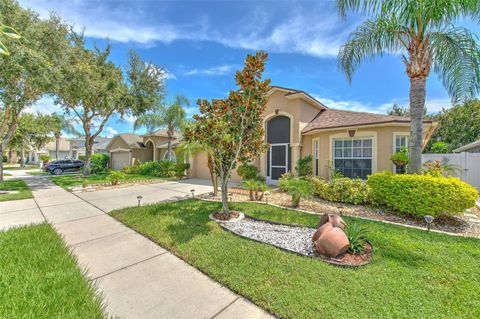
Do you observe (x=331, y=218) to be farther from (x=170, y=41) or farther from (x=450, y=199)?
(x=170, y=41)

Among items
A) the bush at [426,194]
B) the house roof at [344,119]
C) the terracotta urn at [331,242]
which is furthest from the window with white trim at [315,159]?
the terracotta urn at [331,242]

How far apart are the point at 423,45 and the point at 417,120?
2387mm

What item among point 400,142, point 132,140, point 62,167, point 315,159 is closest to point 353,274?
point 400,142

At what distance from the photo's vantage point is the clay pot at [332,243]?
12.8 feet

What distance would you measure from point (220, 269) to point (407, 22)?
27.7ft

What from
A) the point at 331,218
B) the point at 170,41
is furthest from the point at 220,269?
the point at 170,41

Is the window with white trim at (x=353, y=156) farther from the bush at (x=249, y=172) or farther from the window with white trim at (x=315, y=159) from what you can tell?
the bush at (x=249, y=172)

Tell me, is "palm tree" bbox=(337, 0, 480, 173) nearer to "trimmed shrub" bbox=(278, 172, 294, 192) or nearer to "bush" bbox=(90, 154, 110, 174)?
"trimmed shrub" bbox=(278, 172, 294, 192)

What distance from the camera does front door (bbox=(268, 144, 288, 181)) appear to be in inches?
504

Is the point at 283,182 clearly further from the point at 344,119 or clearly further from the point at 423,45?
the point at 423,45

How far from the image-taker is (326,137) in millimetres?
11117

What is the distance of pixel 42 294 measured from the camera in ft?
9.45

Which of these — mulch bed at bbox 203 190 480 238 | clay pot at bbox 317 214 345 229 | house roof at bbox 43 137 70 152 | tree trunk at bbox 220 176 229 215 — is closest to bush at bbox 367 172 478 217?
mulch bed at bbox 203 190 480 238

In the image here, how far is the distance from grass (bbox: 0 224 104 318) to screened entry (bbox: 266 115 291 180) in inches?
424
